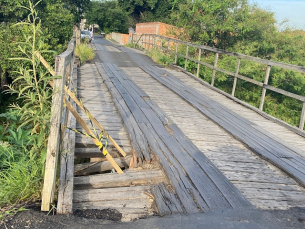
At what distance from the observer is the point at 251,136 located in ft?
18.1

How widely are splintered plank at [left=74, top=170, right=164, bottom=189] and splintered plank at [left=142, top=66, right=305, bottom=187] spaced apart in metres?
1.73

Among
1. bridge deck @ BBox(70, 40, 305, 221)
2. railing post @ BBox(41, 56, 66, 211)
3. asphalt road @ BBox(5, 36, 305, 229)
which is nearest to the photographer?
asphalt road @ BBox(5, 36, 305, 229)

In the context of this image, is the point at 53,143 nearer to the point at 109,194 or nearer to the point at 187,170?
the point at 109,194

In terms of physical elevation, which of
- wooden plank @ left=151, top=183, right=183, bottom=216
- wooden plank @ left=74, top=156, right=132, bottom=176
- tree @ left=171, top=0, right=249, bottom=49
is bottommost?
wooden plank @ left=74, top=156, right=132, bottom=176

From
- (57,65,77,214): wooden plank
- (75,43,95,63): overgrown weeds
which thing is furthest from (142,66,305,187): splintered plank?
(75,43,95,63): overgrown weeds

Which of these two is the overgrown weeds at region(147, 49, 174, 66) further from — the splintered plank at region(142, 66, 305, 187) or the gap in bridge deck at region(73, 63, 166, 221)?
the gap in bridge deck at region(73, 63, 166, 221)

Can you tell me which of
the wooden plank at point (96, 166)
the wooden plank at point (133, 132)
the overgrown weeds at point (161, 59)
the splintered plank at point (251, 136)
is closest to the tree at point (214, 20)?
the overgrown weeds at point (161, 59)

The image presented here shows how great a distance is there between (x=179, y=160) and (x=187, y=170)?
27cm

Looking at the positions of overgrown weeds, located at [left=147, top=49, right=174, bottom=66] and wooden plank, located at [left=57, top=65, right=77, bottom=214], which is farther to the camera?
overgrown weeds, located at [left=147, top=49, right=174, bottom=66]

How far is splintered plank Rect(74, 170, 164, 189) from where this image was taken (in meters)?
3.51

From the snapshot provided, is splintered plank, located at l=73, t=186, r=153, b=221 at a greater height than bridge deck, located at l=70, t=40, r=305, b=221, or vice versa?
bridge deck, located at l=70, t=40, r=305, b=221

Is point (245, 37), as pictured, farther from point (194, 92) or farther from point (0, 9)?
point (0, 9)

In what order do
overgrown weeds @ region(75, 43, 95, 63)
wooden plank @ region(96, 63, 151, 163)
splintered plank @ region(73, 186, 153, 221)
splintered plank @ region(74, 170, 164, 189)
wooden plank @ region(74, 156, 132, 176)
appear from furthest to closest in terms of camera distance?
1. overgrown weeds @ region(75, 43, 95, 63)
2. wooden plank @ region(96, 63, 151, 163)
3. wooden plank @ region(74, 156, 132, 176)
4. splintered plank @ region(74, 170, 164, 189)
5. splintered plank @ region(73, 186, 153, 221)

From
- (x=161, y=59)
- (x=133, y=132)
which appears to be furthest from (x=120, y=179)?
(x=161, y=59)
